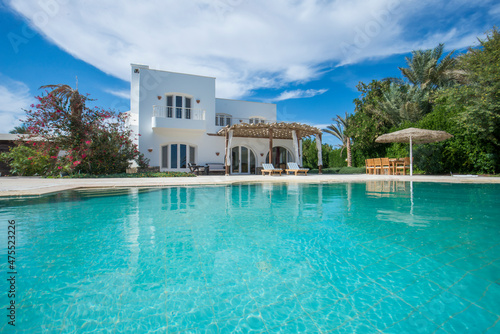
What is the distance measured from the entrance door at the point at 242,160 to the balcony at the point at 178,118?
3.38 meters

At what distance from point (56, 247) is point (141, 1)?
10.7 m

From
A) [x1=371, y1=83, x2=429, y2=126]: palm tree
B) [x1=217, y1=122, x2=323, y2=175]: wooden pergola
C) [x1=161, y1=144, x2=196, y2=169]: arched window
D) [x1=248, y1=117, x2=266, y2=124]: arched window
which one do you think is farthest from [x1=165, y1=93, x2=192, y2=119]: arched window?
[x1=371, y1=83, x2=429, y2=126]: palm tree

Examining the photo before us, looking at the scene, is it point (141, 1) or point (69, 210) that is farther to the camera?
point (141, 1)

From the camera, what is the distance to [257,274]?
7.39 feet

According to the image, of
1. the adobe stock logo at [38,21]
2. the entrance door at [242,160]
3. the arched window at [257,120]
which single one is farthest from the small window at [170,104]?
the adobe stock logo at [38,21]

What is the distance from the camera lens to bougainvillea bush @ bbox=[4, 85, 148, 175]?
11367mm

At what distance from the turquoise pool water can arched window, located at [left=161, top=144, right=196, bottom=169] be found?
1190 cm

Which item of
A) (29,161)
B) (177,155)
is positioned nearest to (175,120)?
(177,155)

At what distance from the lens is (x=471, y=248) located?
2.70m

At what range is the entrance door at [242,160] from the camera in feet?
58.7

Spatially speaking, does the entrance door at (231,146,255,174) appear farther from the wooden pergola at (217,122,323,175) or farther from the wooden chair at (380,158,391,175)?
the wooden chair at (380,158,391,175)

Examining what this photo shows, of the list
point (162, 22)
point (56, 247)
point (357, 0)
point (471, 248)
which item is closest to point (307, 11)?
point (357, 0)

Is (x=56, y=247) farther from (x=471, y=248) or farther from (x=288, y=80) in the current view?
(x=288, y=80)

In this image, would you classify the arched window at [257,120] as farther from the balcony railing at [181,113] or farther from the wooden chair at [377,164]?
the wooden chair at [377,164]
